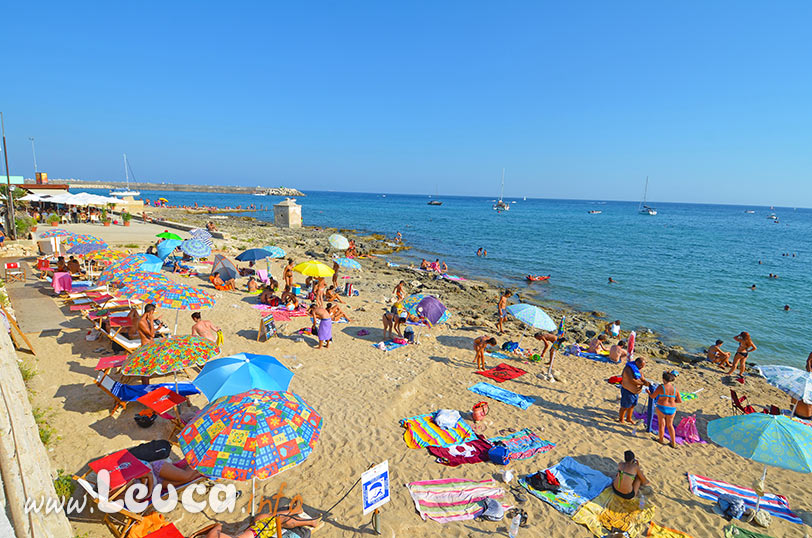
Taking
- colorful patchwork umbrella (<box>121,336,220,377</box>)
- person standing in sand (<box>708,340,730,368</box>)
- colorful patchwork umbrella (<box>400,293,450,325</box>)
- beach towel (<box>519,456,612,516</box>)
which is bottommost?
person standing in sand (<box>708,340,730,368</box>)

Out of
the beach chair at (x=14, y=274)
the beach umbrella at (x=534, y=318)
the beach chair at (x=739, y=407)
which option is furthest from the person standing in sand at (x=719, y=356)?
the beach chair at (x=14, y=274)

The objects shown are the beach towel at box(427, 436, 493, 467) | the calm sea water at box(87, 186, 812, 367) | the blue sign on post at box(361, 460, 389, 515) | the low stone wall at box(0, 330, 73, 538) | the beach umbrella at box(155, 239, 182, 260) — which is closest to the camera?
the low stone wall at box(0, 330, 73, 538)

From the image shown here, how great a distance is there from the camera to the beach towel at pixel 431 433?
24.4ft

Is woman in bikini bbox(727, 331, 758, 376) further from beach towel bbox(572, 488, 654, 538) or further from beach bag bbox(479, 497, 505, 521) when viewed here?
beach bag bbox(479, 497, 505, 521)

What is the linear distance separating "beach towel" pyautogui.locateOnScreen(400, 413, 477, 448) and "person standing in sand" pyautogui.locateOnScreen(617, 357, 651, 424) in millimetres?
3639

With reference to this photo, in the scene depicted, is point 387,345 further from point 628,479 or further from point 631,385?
point 628,479

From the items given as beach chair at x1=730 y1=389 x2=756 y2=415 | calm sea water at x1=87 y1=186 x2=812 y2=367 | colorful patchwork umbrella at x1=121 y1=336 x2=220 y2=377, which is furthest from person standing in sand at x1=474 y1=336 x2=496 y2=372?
calm sea water at x1=87 y1=186 x2=812 y2=367

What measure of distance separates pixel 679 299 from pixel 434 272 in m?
14.4

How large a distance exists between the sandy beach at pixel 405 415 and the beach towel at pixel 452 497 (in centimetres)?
14

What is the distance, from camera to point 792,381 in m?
8.24

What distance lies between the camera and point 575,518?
5883mm

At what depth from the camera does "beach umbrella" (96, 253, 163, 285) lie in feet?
33.2

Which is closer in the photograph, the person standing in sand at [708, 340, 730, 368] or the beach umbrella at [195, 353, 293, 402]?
the beach umbrella at [195, 353, 293, 402]

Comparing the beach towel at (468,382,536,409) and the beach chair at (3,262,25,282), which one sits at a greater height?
the beach chair at (3,262,25,282)
